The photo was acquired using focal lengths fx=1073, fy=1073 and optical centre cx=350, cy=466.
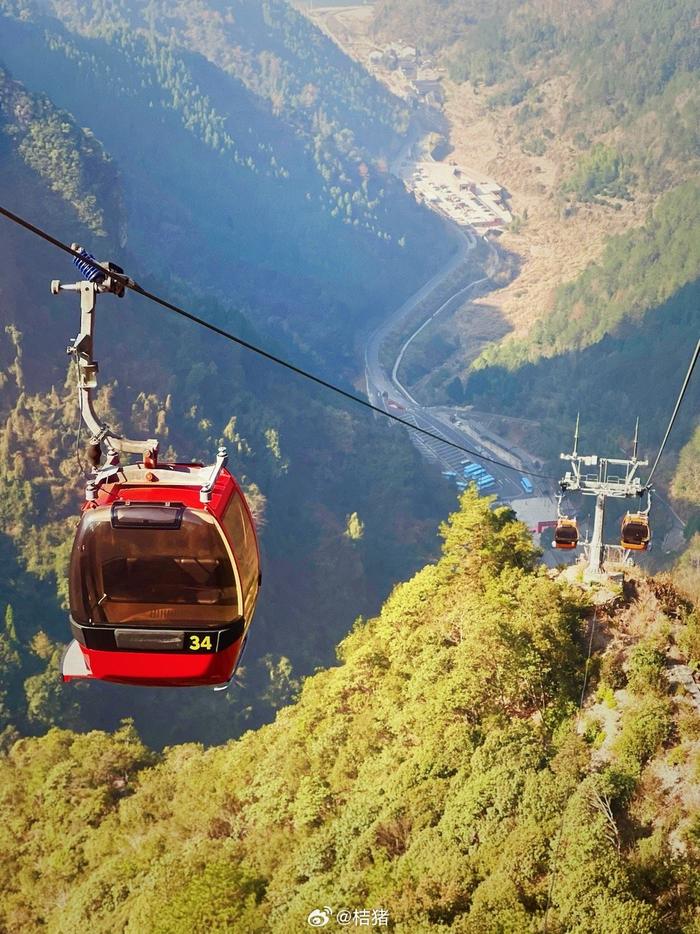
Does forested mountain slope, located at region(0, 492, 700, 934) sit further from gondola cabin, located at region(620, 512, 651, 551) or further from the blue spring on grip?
the blue spring on grip

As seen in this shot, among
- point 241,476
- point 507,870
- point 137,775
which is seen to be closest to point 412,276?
point 241,476

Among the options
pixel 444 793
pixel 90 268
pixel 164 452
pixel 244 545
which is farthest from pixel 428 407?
pixel 90 268

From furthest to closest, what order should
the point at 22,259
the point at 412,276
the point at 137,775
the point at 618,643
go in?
the point at 412,276 → the point at 22,259 → the point at 137,775 → the point at 618,643

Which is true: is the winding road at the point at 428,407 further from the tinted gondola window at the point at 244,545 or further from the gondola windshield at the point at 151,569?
the gondola windshield at the point at 151,569

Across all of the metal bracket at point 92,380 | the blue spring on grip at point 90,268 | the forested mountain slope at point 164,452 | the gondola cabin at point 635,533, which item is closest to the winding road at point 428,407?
the forested mountain slope at point 164,452

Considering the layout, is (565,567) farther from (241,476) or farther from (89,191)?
(89,191)

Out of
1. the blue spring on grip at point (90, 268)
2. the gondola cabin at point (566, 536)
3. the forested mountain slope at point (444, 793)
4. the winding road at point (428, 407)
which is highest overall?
the winding road at point (428, 407)
